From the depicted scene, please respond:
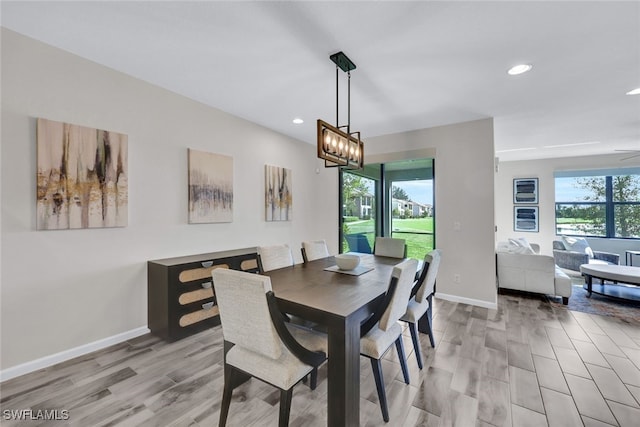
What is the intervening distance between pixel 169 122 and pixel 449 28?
2.84 metres

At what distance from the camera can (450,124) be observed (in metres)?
4.00

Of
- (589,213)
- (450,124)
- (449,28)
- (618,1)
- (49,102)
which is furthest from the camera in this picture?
(589,213)

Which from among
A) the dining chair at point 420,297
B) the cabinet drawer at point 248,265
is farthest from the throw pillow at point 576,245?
the cabinet drawer at point 248,265

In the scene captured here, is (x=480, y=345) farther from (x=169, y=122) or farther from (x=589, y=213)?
(x=589, y=213)

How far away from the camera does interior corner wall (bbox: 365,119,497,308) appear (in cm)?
371

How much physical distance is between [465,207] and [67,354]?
4.76 metres

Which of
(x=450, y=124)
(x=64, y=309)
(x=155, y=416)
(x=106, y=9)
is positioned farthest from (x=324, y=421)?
(x=450, y=124)

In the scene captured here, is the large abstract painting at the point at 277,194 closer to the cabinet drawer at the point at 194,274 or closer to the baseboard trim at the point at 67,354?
the cabinet drawer at the point at 194,274

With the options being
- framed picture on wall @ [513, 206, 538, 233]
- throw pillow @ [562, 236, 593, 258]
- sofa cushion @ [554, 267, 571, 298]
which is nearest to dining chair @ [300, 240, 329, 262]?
sofa cushion @ [554, 267, 571, 298]

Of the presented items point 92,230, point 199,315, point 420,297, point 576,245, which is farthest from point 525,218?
point 92,230

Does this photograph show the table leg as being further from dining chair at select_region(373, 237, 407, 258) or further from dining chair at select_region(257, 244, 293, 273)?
dining chair at select_region(373, 237, 407, 258)

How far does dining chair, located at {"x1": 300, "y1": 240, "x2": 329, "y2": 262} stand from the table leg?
1478 millimetres

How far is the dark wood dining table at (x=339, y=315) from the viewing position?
1422mm

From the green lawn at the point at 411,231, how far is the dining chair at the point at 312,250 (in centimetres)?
191
